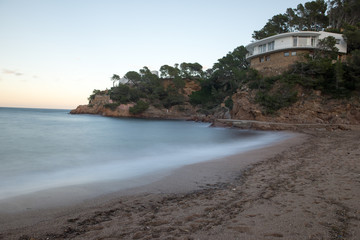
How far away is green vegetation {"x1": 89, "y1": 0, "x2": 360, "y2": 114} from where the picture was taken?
23.2 meters

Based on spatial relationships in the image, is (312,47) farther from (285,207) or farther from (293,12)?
(285,207)

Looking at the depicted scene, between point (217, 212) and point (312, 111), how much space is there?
23.3 m

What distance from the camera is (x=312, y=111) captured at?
22562 millimetres

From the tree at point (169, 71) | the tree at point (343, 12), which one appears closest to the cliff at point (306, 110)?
the tree at point (343, 12)

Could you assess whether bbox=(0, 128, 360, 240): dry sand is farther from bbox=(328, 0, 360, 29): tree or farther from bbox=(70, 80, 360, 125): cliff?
bbox=(328, 0, 360, 29): tree

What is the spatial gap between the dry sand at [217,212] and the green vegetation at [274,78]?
20658 mm

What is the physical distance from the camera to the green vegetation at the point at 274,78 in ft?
76.0

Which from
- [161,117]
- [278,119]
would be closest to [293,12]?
[278,119]

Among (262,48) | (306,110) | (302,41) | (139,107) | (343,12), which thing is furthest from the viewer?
(139,107)

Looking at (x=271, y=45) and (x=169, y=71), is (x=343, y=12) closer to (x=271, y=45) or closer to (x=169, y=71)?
(x=271, y=45)

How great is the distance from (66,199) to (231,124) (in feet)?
71.6

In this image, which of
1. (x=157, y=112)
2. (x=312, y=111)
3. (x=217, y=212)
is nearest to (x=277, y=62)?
(x=312, y=111)

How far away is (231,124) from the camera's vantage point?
24.6m

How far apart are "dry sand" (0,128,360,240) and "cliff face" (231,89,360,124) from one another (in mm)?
18750
